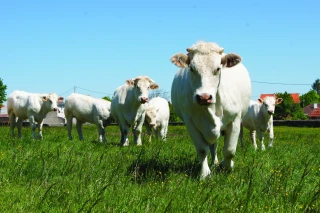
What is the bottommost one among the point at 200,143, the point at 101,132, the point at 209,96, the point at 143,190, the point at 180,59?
the point at 143,190

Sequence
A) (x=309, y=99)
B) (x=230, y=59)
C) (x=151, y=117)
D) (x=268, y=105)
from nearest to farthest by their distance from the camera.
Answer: (x=230, y=59) → (x=268, y=105) → (x=151, y=117) → (x=309, y=99)

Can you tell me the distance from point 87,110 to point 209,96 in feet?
43.7

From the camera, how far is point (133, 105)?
15.6m

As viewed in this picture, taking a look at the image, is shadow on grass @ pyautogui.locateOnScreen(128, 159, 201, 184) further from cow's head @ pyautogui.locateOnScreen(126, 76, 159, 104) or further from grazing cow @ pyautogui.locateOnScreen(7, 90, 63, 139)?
grazing cow @ pyautogui.locateOnScreen(7, 90, 63, 139)

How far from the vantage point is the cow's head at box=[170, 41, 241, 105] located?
6497mm

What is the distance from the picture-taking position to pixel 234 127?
773cm

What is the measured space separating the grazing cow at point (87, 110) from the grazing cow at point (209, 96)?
10.5 m

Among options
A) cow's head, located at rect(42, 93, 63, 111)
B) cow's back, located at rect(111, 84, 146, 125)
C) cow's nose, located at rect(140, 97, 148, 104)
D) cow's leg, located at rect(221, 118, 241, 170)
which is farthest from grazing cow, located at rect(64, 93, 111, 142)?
cow's leg, located at rect(221, 118, 241, 170)

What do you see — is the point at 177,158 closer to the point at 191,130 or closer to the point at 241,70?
the point at 191,130

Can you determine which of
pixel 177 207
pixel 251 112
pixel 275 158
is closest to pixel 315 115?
pixel 251 112

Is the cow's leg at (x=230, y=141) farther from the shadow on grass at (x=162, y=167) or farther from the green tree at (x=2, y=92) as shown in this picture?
the green tree at (x=2, y=92)

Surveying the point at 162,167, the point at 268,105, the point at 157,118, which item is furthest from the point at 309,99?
the point at 162,167

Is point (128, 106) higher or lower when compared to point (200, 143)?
higher

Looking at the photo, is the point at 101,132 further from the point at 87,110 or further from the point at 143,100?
the point at 143,100
